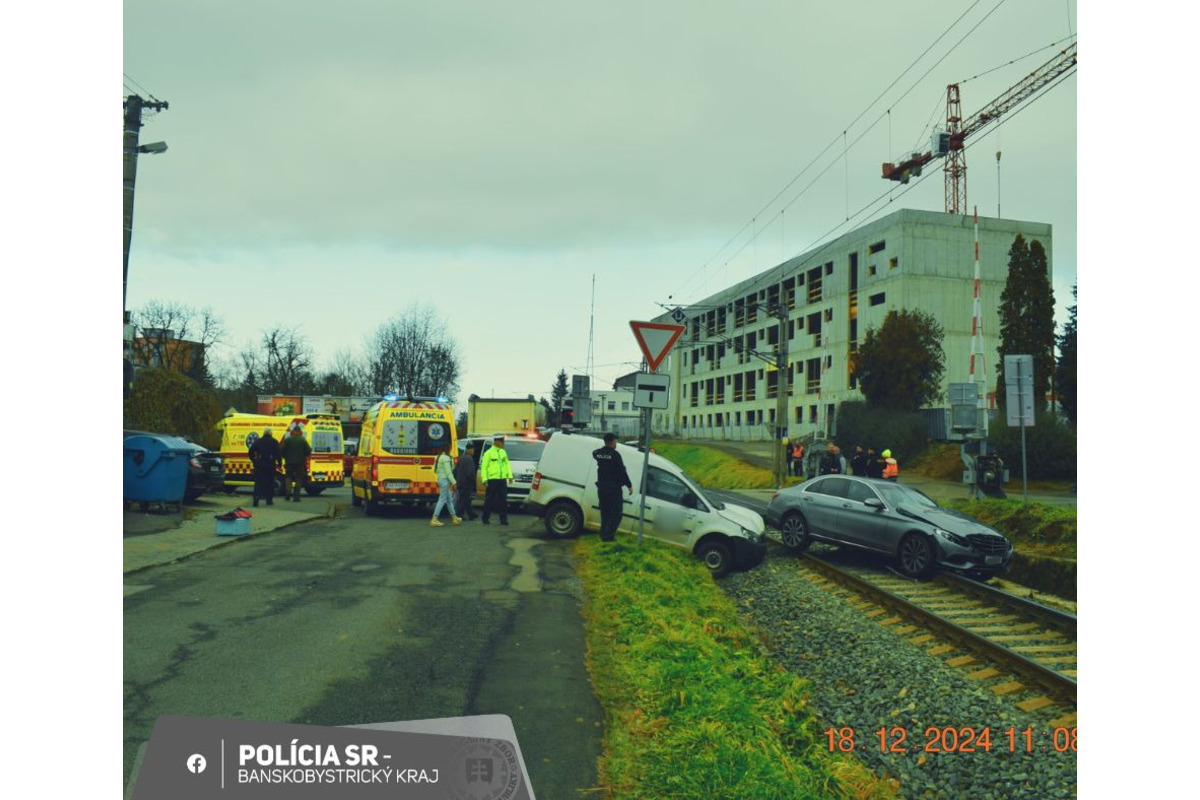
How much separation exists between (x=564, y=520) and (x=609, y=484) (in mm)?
1547

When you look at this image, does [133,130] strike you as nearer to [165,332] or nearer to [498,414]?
[165,332]

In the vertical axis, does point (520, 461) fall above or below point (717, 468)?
above

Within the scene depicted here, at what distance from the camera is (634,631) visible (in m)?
6.79

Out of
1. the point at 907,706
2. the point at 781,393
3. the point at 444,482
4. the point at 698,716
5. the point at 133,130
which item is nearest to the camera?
the point at 133,130

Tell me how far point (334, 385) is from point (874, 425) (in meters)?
42.0

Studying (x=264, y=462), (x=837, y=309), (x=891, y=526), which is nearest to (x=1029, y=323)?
(x=891, y=526)

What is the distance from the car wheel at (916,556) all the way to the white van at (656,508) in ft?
7.35

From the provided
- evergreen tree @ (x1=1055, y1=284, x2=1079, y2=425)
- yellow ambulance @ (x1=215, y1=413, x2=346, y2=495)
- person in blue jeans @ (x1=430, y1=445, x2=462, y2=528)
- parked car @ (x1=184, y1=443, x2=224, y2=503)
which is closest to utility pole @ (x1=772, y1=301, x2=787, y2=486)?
person in blue jeans @ (x1=430, y1=445, x2=462, y2=528)

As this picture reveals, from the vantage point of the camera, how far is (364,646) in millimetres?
5781

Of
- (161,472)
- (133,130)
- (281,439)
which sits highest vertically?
(133,130)

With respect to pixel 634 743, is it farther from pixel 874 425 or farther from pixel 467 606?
pixel 874 425

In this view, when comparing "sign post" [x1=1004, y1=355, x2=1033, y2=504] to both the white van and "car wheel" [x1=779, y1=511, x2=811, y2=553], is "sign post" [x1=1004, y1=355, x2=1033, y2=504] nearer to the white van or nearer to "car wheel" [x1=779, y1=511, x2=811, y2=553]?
the white van

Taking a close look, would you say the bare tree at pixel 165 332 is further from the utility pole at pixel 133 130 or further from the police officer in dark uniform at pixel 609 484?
the police officer in dark uniform at pixel 609 484
